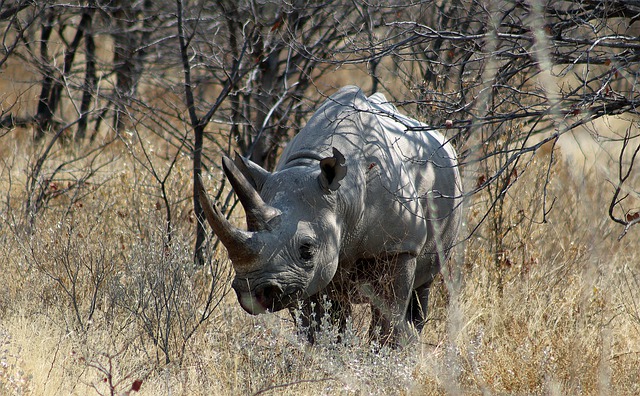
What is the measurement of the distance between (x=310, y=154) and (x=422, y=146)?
1.00 metres

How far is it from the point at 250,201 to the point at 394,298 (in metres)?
1.32

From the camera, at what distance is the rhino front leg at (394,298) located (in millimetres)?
5859

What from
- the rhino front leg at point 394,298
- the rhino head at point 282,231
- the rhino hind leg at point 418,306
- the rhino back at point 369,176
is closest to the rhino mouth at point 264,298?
the rhino head at point 282,231

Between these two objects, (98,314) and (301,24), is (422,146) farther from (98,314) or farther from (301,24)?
(301,24)

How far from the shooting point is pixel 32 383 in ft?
15.5

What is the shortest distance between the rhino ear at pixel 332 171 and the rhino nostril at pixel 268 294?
662mm

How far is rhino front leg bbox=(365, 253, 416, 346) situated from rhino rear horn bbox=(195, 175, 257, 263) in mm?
1104

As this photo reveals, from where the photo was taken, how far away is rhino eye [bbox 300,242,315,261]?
17.3 feet

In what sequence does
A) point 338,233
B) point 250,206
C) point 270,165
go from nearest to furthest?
point 250,206 < point 338,233 < point 270,165

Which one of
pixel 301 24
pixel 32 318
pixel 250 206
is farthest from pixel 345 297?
pixel 301 24

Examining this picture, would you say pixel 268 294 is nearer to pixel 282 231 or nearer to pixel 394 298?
pixel 282 231

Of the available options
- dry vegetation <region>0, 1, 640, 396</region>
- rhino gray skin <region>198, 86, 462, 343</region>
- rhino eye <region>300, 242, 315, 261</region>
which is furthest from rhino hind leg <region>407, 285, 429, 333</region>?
rhino eye <region>300, 242, 315, 261</region>

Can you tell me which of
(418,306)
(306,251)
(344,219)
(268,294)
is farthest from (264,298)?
(418,306)

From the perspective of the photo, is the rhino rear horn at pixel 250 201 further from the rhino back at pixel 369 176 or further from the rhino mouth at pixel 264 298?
the rhino back at pixel 369 176
